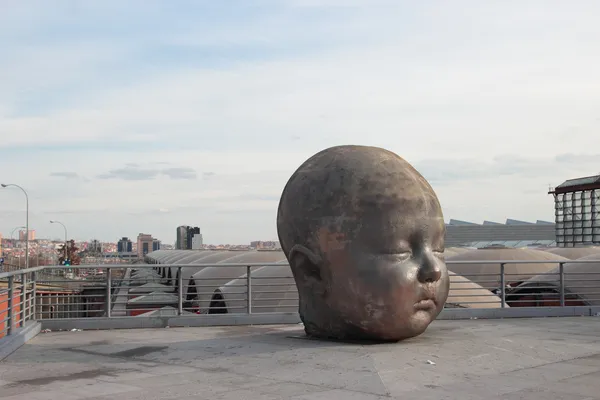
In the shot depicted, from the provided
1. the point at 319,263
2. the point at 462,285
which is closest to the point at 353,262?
the point at 319,263

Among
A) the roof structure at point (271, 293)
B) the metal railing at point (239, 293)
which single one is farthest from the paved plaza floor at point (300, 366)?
the roof structure at point (271, 293)

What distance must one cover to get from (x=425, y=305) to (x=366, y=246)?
1.43m

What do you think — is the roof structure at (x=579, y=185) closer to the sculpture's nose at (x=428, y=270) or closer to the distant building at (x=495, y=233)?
the distant building at (x=495, y=233)

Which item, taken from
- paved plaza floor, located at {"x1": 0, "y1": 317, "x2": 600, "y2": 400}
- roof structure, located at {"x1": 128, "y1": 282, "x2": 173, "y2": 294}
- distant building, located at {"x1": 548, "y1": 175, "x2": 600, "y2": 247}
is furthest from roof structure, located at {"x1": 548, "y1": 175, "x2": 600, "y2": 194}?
paved plaza floor, located at {"x1": 0, "y1": 317, "x2": 600, "y2": 400}

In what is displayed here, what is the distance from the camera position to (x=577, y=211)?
314ft

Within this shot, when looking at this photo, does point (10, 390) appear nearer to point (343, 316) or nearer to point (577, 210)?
point (343, 316)

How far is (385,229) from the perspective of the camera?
10836 mm

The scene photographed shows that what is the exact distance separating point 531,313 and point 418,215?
6729 millimetres

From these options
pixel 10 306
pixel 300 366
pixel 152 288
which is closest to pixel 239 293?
pixel 10 306

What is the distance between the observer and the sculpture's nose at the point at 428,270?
10.9m

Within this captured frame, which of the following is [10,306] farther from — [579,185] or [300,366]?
[579,185]

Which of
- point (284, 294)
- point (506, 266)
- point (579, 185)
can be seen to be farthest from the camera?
point (579, 185)

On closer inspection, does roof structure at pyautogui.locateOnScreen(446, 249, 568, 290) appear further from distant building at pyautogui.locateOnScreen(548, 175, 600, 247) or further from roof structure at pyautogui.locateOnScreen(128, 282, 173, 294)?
distant building at pyautogui.locateOnScreen(548, 175, 600, 247)

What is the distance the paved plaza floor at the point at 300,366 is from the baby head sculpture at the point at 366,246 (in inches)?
19.6
